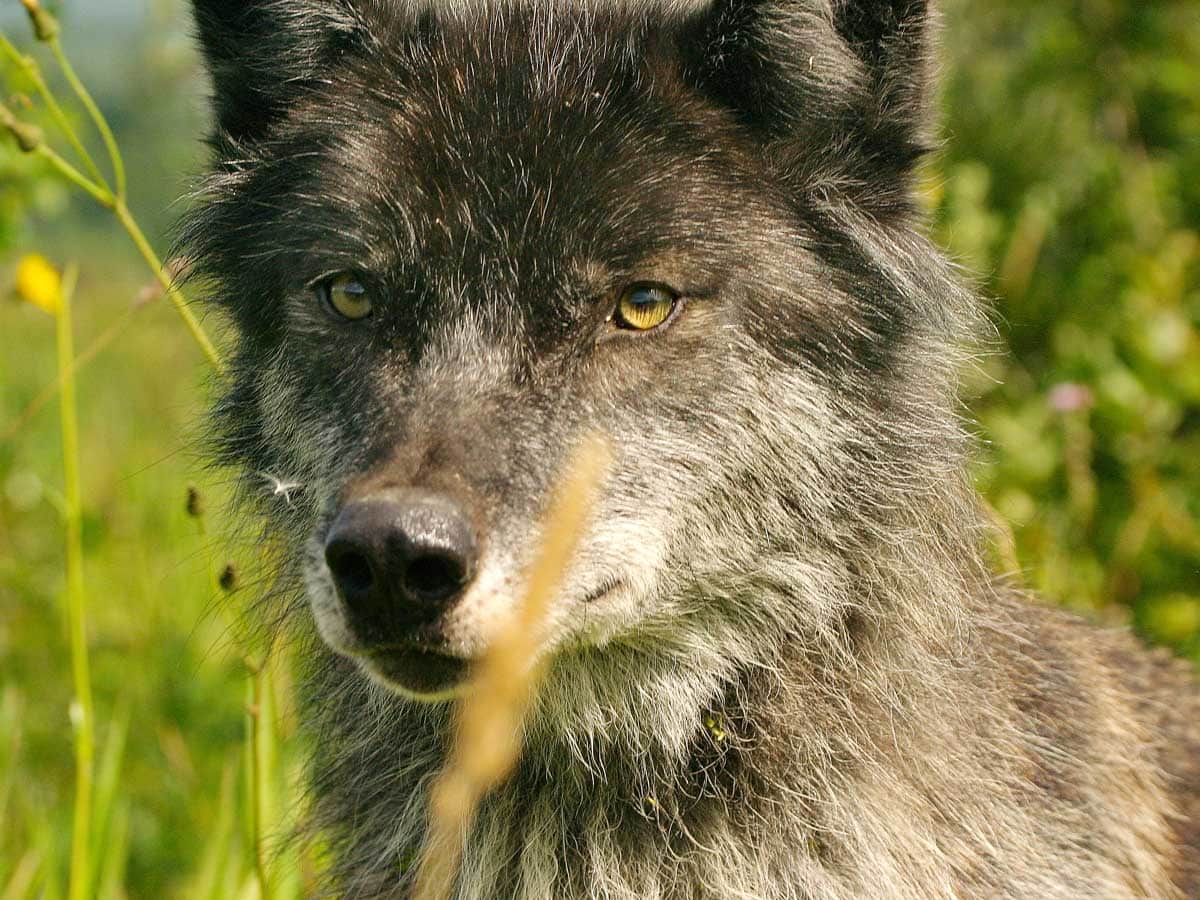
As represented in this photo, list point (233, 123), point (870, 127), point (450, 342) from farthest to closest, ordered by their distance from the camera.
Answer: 1. point (233, 123)
2. point (870, 127)
3. point (450, 342)

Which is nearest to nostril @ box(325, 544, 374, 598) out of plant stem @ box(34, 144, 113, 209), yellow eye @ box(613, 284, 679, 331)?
yellow eye @ box(613, 284, 679, 331)

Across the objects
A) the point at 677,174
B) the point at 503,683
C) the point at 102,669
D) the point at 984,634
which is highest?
the point at 503,683

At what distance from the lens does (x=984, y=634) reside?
11.5 ft

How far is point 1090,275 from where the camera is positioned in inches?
259

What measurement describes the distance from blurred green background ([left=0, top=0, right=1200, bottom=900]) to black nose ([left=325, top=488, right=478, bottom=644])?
1.13 m

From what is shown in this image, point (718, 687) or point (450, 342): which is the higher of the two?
point (450, 342)

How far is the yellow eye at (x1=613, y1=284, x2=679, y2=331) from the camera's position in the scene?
10.1 ft

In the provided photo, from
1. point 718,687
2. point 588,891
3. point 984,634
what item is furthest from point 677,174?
point 588,891

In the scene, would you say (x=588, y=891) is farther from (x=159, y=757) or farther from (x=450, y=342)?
(x=159, y=757)

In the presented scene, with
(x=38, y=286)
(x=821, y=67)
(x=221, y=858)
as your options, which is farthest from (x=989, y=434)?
(x=38, y=286)

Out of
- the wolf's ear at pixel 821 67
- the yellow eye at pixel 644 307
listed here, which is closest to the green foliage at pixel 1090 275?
the wolf's ear at pixel 821 67

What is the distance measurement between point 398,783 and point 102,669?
285 cm

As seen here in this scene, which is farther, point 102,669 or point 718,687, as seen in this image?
point 102,669

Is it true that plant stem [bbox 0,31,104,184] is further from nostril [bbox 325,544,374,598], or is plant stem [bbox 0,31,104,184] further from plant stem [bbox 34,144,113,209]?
nostril [bbox 325,544,374,598]
